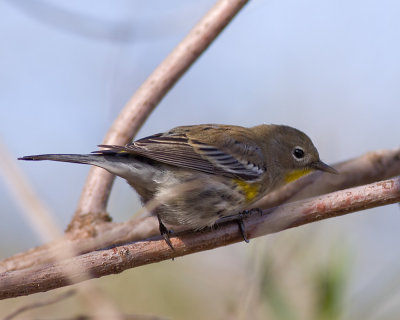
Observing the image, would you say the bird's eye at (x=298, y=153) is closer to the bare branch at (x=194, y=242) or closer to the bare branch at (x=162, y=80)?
the bare branch at (x=162, y=80)

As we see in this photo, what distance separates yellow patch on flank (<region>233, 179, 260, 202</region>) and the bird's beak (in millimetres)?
694

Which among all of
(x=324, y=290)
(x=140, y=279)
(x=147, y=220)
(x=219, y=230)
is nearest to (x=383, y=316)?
(x=324, y=290)

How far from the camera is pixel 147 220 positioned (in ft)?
13.1

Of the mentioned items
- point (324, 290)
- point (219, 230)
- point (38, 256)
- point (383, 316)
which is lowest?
point (383, 316)

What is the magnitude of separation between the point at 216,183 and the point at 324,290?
1.15 meters

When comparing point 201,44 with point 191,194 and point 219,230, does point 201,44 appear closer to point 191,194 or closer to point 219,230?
point 191,194

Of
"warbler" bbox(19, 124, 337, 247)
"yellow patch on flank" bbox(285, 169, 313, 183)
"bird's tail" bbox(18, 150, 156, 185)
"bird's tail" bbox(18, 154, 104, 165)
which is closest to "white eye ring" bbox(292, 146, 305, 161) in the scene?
"warbler" bbox(19, 124, 337, 247)

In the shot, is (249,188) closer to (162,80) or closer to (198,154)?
(198,154)

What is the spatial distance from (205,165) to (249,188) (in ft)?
1.19

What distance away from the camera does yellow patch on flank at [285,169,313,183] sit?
15.2ft

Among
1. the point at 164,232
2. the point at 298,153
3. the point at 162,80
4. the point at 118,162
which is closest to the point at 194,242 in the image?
the point at 164,232

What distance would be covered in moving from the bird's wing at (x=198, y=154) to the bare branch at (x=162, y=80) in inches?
8.0

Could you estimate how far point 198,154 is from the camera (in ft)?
13.3

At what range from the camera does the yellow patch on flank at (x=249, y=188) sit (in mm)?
3959
